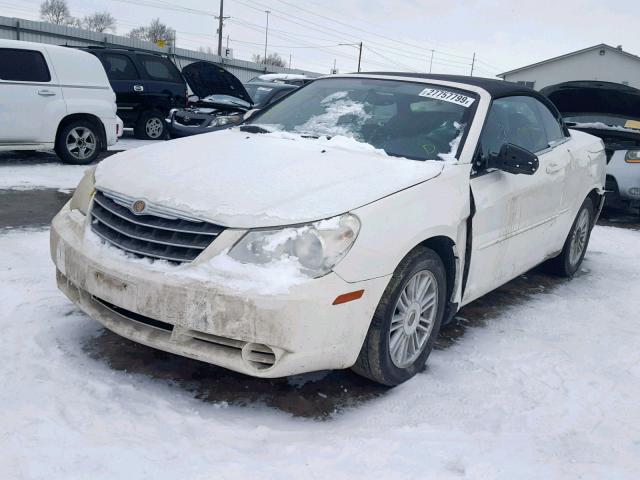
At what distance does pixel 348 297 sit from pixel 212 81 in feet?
31.4

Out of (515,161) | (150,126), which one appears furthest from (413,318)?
(150,126)

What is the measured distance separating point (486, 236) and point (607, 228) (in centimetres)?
483

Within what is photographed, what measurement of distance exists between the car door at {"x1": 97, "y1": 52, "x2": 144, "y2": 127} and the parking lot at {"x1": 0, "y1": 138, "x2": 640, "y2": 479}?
345 inches

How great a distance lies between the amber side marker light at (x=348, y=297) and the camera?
2.62 meters

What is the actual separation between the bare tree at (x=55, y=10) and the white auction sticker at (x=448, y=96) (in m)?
86.3

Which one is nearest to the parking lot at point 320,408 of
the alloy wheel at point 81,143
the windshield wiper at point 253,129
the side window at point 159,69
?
the windshield wiper at point 253,129

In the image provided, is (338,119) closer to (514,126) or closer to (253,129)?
(253,129)

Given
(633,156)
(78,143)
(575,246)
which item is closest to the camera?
(575,246)

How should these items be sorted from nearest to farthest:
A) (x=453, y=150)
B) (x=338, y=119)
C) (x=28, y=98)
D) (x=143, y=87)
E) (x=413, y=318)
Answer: (x=413, y=318) → (x=453, y=150) → (x=338, y=119) → (x=28, y=98) → (x=143, y=87)

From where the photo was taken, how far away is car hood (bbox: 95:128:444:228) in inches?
108

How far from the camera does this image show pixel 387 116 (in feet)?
12.7

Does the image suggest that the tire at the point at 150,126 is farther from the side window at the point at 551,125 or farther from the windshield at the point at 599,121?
the side window at the point at 551,125

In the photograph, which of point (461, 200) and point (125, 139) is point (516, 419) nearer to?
→ point (461, 200)

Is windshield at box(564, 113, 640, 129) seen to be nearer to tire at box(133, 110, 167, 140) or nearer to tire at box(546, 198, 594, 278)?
tire at box(546, 198, 594, 278)
